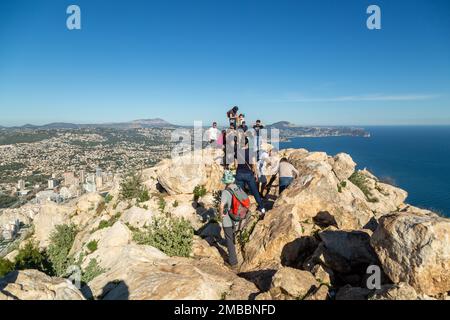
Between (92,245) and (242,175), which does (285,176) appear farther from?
(92,245)

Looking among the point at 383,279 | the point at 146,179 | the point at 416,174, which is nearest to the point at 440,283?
the point at 383,279

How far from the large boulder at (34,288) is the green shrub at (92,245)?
543cm

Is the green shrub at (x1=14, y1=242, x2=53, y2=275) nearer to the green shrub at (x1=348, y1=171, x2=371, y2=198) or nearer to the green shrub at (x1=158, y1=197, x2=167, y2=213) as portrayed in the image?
the green shrub at (x1=158, y1=197, x2=167, y2=213)

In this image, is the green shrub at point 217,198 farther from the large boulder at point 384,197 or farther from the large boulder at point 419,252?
the large boulder at point 419,252

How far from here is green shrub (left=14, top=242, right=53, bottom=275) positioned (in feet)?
30.2

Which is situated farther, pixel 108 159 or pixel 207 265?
pixel 108 159

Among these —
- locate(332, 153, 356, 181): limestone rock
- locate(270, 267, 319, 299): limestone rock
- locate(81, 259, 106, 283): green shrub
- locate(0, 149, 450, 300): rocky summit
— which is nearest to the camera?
locate(0, 149, 450, 300): rocky summit

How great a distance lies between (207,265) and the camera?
7.48 meters

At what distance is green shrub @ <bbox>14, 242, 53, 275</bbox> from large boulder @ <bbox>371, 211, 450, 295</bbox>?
10.1 metres

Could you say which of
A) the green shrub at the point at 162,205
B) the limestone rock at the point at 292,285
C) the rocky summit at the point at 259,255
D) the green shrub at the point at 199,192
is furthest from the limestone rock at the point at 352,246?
the green shrub at the point at 162,205

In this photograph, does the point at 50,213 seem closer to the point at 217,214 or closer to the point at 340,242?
the point at 217,214

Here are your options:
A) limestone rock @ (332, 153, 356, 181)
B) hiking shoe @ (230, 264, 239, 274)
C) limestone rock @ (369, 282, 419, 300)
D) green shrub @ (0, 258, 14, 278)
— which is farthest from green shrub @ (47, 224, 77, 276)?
limestone rock @ (332, 153, 356, 181)

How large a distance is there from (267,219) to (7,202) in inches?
3547

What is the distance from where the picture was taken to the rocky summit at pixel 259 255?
474 centimetres
